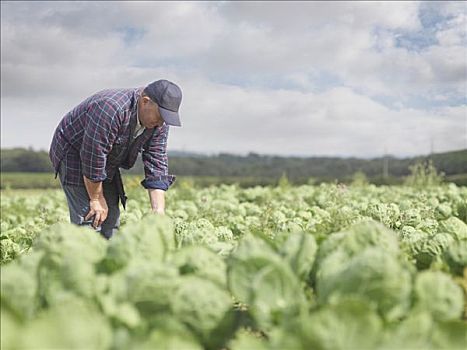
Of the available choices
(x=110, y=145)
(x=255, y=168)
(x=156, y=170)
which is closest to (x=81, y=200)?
(x=156, y=170)

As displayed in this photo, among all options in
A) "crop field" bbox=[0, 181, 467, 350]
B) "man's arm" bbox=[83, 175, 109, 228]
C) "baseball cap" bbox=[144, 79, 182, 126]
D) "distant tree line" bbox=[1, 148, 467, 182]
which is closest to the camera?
"crop field" bbox=[0, 181, 467, 350]

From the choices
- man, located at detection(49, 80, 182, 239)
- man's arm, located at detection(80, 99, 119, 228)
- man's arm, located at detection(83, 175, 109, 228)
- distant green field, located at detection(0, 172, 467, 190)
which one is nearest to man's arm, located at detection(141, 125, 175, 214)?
man, located at detection(49, 80, 182, 239)

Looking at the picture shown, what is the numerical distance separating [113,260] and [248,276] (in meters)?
0.48

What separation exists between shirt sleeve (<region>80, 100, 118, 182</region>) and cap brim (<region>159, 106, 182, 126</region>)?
0.45 metres

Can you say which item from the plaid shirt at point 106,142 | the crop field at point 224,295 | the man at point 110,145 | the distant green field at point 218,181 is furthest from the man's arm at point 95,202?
the crop field at point 224,295

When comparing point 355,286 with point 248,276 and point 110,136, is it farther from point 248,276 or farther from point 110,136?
point 110,136

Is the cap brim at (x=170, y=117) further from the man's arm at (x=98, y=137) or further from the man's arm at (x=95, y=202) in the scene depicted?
the man's arm at (x=95, y=202)

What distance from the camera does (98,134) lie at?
493cm

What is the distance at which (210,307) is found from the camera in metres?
1.83

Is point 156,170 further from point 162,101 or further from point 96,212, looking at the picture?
point 162,101

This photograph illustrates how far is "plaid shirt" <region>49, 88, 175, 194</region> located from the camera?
4.95 m

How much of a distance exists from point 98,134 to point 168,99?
704 millimetres

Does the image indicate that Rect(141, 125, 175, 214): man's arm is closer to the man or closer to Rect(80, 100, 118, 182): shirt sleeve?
the man

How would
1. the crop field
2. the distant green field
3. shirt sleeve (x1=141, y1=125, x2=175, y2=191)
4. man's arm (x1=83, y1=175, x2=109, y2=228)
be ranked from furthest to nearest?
the distant green field < shirt sleeve (x1=141, y1=125, x2=175, y2=191) < man's arm (x1=83, y1=175, x2=109, y2=228) < the crop field
